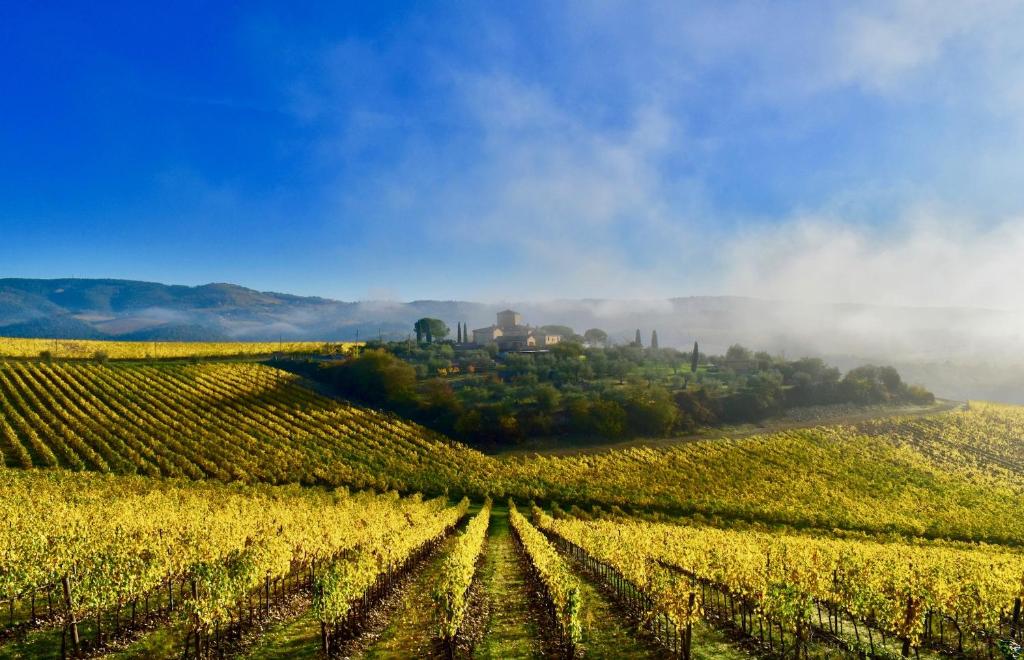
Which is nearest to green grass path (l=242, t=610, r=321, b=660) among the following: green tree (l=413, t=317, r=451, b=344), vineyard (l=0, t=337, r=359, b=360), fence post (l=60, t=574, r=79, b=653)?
fence post (l=60, t=574, r=79, b=653)

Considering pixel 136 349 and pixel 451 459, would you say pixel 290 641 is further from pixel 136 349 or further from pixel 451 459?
pixel 136 349

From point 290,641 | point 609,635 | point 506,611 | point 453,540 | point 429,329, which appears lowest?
point 453,540

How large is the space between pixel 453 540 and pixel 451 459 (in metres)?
34.8

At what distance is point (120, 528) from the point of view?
75.3 feet

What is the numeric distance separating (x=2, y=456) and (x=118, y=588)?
52.6 meters

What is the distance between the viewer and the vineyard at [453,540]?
19781mm

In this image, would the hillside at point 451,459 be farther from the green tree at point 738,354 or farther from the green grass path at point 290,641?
the green tree at point 738,354

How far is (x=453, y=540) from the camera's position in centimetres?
3947

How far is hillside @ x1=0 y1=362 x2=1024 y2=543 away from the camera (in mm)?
55969

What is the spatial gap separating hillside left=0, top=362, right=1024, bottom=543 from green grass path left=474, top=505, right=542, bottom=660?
77.8 feet

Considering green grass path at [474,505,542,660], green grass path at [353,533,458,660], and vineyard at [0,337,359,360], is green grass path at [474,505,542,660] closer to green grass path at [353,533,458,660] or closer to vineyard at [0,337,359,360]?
green grass path at [353,533,458,660]

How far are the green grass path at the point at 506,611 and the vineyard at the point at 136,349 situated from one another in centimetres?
11187

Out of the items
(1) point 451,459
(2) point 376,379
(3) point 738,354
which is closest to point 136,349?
(2) point 376,379

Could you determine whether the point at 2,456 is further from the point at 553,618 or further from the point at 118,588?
the point at 553,618
